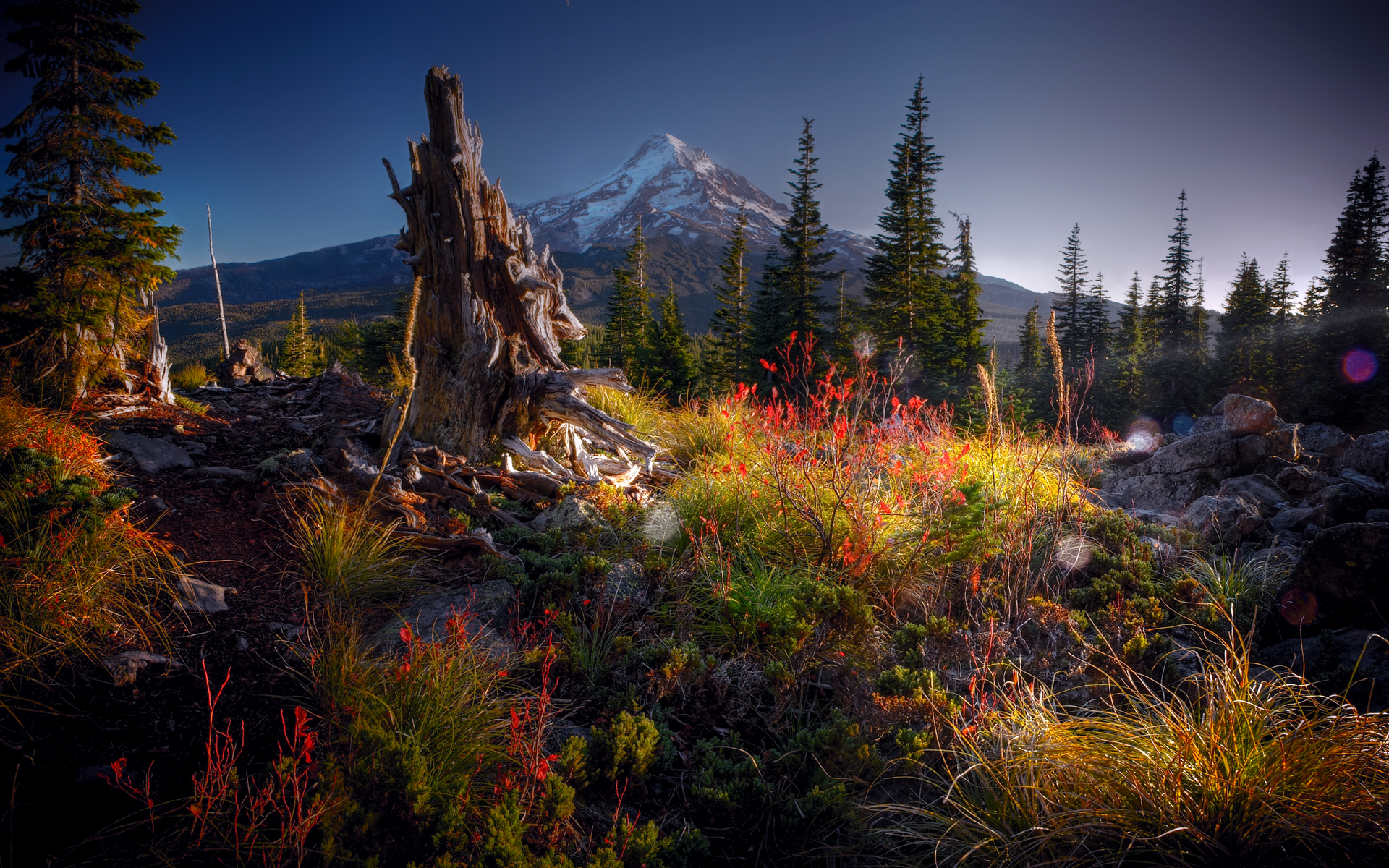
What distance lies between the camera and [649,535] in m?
4.50

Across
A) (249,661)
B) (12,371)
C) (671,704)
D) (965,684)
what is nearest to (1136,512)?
(965,684)

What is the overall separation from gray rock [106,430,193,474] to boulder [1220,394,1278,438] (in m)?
12.2

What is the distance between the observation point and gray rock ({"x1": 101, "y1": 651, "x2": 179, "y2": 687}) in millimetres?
2312

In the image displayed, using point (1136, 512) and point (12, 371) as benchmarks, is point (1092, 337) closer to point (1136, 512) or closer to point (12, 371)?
point (1136, 512)

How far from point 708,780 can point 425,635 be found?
1.78 meters

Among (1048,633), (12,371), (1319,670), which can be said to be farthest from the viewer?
(12,371)

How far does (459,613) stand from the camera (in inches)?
112

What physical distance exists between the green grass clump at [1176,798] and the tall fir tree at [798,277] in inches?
871

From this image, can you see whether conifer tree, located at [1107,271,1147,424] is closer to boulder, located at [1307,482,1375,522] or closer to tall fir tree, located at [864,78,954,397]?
tall fir tree, located at [864,78,954,397]

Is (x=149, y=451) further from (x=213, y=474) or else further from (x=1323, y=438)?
(x=1323, y=438)

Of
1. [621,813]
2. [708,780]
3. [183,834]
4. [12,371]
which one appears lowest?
[621,813]

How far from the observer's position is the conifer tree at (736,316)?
86.5 feet

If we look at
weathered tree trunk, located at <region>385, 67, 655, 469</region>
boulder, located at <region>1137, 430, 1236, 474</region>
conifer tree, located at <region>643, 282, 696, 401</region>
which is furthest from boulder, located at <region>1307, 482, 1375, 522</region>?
conifer tree, located at <region>643, 282, 696, 401</region>

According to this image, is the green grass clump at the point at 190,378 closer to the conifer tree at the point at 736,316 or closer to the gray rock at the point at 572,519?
the gray rock at the point at 572,519
